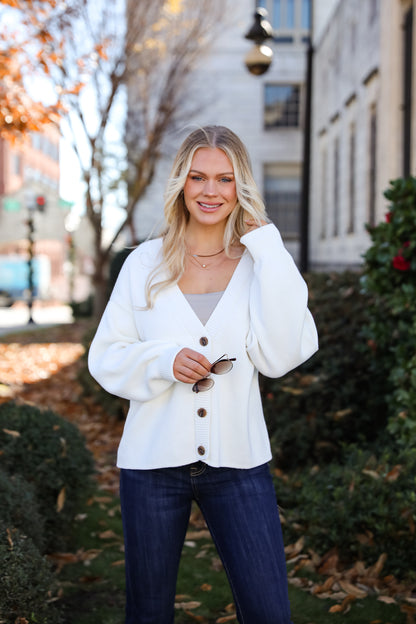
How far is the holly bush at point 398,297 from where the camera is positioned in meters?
4.84

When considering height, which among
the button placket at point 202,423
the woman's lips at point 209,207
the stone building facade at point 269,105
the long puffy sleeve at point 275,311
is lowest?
the button placket at point 202,423

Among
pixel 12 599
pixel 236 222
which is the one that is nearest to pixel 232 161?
pixel 236 222

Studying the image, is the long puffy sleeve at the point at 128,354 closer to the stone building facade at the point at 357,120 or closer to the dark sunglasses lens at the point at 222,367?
the dark sunglasses lens at the point at 222,367

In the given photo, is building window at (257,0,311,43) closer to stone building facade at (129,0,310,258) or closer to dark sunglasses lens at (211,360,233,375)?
stone building facade at (129,0,310,258)

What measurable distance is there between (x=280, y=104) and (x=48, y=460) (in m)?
27.9

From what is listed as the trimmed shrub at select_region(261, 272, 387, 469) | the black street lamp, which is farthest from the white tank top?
the black street lamp

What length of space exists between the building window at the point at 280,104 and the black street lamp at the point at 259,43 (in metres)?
18.3

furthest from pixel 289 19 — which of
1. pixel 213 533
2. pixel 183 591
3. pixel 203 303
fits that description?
pixel 213 533

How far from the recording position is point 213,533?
8.61ft

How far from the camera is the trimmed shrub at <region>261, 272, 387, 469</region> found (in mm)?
5938

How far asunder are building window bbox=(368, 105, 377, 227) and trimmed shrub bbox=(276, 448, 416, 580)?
9.88 meters

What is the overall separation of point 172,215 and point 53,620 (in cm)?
206

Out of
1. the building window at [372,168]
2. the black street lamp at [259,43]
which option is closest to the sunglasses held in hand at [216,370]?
the black street lamp at [259,43]

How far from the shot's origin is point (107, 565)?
4.69 metres
